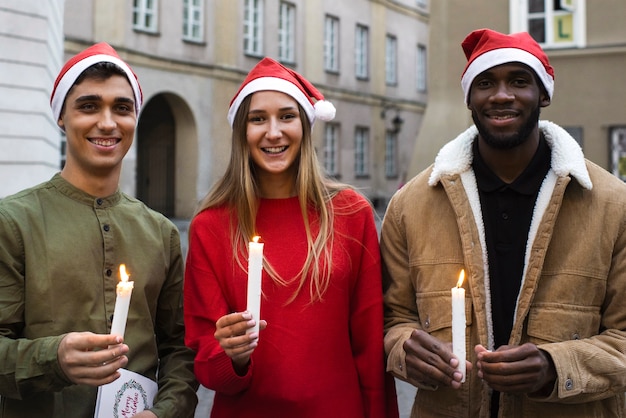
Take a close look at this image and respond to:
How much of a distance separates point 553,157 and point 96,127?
1627mm

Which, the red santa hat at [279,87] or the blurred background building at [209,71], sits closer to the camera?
the red santa hat at [279,87]

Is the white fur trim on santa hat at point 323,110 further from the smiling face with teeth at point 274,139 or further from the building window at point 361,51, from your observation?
the building window at point 361,51

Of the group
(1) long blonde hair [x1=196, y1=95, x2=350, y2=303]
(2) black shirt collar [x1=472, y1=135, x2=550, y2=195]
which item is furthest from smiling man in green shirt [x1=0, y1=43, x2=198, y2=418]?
(2) black shirt collar [x1=472, y1=135, x2=550, y2=195]

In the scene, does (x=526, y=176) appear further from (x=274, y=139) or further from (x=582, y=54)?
(x=582, y=54)

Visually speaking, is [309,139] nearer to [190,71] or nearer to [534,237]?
[534,237]

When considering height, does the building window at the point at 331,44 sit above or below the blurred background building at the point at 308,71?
above

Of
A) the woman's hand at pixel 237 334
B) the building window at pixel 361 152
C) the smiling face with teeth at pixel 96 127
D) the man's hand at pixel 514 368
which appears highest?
the building window at pixel 361 152

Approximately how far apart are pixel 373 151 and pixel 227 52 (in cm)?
910

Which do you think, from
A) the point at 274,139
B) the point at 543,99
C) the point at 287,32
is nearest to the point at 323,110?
the point at 274,139

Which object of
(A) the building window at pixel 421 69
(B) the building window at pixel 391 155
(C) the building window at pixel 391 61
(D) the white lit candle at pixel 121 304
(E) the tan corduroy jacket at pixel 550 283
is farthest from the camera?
(A) the building window at pixel 421 69

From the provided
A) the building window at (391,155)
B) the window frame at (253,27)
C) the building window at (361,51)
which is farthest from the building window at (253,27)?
the building window at (391,155)

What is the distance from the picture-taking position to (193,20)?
2469cm

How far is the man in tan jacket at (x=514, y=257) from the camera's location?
9.70 ft

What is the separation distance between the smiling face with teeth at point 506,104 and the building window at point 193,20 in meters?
21.8
